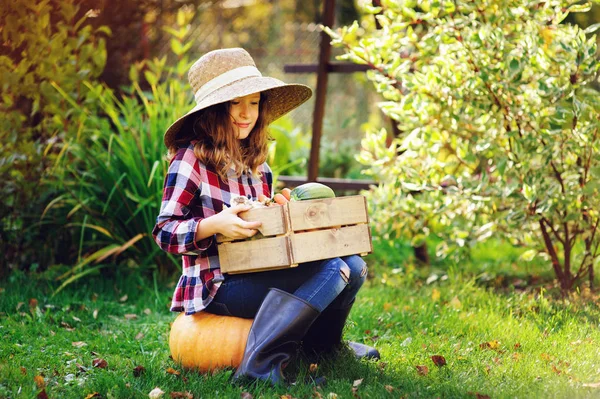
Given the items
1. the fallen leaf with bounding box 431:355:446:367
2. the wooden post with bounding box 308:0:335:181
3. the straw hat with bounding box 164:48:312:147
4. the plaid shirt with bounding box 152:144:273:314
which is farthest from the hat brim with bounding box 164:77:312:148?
the wooden post with bounding box 308:0:335:181

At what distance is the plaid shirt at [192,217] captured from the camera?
2.87 m

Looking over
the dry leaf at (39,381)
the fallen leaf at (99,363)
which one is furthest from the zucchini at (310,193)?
the dry leaf at (39,381)

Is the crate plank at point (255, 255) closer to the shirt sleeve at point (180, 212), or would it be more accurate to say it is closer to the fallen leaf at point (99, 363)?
the shirt sleeve at point (180, 212)

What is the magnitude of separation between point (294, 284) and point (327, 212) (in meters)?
0.32

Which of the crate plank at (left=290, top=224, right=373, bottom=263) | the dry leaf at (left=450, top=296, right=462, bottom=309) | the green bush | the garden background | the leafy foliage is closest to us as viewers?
the crate plank at (left=290, top=224, right=373, bottom=263)

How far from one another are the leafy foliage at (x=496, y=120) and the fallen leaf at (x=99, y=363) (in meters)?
2.08

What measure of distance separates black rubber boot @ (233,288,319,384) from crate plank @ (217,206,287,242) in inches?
9.3

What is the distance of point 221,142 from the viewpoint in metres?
3.07

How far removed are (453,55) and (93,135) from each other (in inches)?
94.4

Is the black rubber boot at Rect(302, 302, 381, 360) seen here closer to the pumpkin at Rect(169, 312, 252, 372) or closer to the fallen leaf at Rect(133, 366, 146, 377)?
the pumpkin at Rect(169, 312, 252, 372)

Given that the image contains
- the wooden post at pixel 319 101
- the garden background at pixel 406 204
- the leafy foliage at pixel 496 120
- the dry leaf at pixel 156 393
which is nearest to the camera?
the dry leaf at pixel 156 393

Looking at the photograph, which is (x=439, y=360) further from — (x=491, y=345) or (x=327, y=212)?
(x=327, y=212)

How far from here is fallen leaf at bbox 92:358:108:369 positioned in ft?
10.4

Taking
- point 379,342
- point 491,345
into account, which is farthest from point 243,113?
point 491,345
